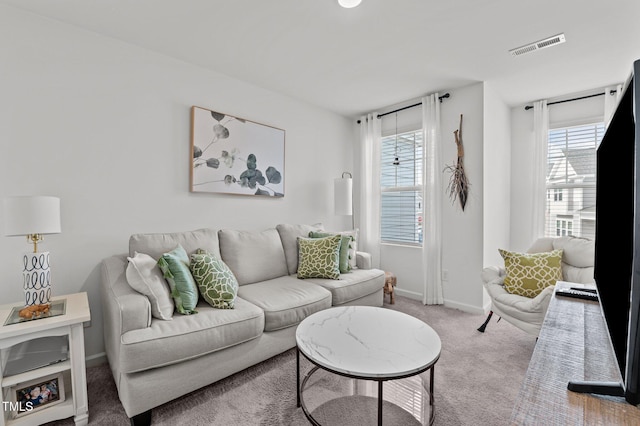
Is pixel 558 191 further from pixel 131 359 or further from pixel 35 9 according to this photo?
pixel 35 9

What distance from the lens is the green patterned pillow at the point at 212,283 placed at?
204cm

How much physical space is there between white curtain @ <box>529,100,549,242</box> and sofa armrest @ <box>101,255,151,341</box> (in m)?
4.10

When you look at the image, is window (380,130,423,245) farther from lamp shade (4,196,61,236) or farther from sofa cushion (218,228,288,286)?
lamp shade (4,196,61,236)

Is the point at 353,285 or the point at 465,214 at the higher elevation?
the point at 465,214

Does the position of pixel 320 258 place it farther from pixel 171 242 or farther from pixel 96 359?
pixel 96 359

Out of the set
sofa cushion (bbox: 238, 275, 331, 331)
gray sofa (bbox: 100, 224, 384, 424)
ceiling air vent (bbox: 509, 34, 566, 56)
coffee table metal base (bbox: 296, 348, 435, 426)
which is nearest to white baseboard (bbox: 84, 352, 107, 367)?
gray sofa (bbox: 100, 224, 384, 424)

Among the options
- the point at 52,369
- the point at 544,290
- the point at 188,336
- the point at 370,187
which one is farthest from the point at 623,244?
the point at 370,187

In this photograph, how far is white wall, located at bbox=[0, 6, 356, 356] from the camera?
6.38ft

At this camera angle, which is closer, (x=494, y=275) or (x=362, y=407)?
(x=362, y=407)

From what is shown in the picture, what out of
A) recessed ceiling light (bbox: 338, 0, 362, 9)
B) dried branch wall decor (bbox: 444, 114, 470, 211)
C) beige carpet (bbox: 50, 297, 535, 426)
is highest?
recessed ceiling light (bbox: 338, 0, 362, 9)

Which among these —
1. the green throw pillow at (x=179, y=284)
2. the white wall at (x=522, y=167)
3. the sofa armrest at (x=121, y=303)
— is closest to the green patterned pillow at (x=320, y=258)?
the green throw pillow at (x=179, y=284)

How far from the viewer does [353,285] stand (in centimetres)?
276

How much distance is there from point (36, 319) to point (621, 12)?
4.01m

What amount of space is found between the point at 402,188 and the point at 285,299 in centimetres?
234
